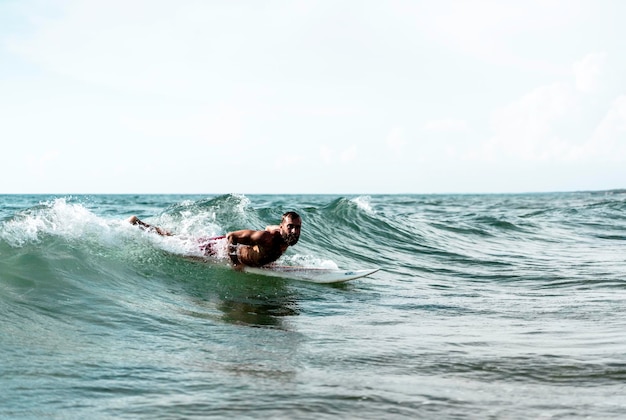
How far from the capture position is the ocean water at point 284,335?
4516 millimetres

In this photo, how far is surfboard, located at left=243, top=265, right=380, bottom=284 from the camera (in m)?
10.7

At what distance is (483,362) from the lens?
560 centimetres

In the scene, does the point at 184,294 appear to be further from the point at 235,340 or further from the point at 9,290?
the point at 235,340

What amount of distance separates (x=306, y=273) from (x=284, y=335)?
4021 mm

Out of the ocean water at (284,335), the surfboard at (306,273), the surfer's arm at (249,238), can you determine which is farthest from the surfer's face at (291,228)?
the surfboard at (306,273)

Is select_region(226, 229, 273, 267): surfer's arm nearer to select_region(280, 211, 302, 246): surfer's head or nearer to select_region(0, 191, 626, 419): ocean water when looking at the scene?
select_region(280, 211, 302, 246): surfer's head

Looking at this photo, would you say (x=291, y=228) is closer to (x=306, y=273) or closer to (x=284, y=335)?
(x=306, y=273)

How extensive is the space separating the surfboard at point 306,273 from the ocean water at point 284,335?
18 centimetres

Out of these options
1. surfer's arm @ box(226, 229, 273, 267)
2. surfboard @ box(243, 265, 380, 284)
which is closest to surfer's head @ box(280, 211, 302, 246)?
surfer's arm @ box(226, 229, 273, 267)

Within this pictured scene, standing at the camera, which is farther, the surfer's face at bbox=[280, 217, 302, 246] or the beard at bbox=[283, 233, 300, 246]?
the beard at bbox=[283, 233, 300, 246]

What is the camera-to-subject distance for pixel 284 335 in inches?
Answer: 267

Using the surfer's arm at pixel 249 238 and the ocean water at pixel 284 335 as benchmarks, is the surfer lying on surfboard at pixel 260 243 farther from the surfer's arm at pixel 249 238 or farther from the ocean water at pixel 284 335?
the ocean water at pixel 284 335

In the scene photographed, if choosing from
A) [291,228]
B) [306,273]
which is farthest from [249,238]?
[306,273]

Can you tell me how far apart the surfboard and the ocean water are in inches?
7.3
